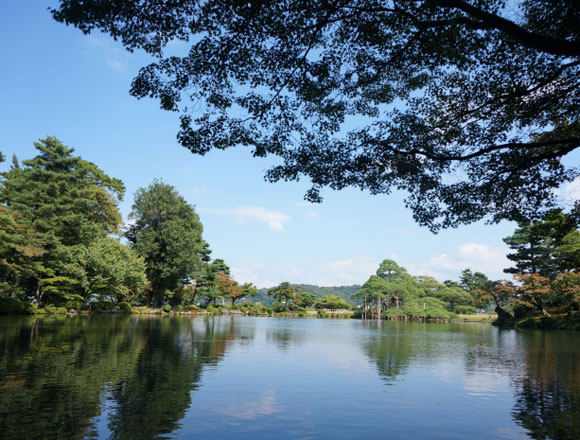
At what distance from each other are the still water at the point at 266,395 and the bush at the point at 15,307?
15.9 m

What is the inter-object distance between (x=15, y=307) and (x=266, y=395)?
89.3 ft

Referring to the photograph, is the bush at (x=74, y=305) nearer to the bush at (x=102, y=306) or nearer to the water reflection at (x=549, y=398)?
the bush at (x=102, y=306)

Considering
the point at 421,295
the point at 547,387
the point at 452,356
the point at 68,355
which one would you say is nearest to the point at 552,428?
the point at 547,387

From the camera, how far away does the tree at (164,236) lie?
44656 millimetres

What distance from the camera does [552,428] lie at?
6398 mm

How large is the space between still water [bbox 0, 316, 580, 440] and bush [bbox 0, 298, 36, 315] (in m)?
15.9

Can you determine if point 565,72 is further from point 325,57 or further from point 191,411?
point 191,411

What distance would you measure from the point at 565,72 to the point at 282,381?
10053 mm

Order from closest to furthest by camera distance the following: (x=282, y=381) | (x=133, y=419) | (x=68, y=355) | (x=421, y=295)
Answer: (x=133, y=419) → (x=282, y=381) → (x=68, y=355) → (x=421, y=295)

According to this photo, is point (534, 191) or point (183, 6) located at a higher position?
point (183, 6)

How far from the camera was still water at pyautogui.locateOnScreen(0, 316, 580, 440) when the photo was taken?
587cm

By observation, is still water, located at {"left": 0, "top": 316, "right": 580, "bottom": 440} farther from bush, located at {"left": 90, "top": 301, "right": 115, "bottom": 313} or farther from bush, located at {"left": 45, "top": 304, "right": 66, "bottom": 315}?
bush, located at {"left": 90, "top": 301, "right": 115, "bottom": 313}

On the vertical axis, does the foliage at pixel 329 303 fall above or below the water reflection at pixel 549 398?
below

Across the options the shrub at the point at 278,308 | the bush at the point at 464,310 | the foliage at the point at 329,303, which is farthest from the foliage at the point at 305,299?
the bush at the point at 464,310
